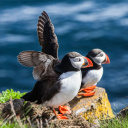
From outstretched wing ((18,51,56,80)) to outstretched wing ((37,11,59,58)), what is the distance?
3.02ft

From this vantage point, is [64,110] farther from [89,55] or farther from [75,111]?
[89,55]

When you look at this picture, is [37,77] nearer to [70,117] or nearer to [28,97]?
[28,97]

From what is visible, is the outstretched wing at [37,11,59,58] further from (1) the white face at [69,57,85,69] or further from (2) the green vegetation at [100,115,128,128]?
(2) the green vegetation at [100,115,128,128]

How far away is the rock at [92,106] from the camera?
22.1 ft

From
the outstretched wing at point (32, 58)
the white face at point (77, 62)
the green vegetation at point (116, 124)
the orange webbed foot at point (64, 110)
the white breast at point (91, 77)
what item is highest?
the outstretched wing at point (32, 58)

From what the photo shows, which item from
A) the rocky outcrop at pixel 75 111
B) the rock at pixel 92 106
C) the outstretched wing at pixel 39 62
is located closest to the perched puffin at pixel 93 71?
the rock at pixel 92 106

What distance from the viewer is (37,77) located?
5.96m

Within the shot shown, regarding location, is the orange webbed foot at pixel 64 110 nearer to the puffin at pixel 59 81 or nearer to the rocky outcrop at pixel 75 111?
the rocky outcrop at pixel 75 111

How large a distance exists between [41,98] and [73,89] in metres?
0.62

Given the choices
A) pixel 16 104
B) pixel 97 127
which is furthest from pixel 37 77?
pixel 97 127

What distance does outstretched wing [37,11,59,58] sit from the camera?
266 inches

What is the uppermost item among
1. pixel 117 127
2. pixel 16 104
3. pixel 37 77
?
pixel 37 77

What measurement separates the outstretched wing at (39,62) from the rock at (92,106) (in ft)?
4.01

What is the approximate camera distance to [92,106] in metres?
6.91
